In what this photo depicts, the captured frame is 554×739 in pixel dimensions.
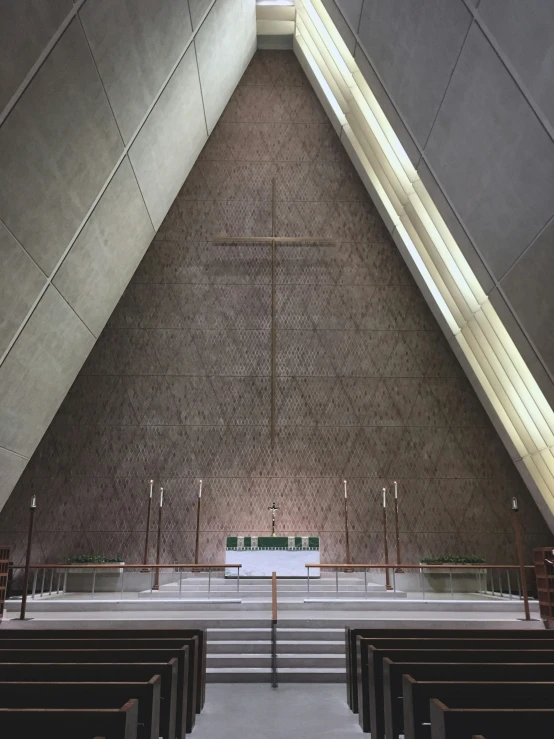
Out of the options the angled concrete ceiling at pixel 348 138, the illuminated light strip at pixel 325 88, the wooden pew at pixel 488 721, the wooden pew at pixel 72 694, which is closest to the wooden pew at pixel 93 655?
the wooden pew at pixel 72 694

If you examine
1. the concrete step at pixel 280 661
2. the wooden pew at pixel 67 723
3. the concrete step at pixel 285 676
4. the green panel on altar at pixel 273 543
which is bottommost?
the concrete step at pixel 285 676

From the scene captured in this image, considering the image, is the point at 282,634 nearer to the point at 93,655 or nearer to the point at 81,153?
the point at 93,655

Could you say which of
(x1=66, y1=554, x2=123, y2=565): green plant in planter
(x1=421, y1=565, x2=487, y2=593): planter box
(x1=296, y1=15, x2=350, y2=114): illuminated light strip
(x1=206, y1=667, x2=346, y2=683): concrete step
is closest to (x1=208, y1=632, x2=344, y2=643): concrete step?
(x1=206, y1=667, x2=346, y2=683): concrete step

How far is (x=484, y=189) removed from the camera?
670 centimetres

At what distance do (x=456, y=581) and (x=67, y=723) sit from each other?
29.5 ft

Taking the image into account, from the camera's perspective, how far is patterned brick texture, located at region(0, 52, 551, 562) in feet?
37.2

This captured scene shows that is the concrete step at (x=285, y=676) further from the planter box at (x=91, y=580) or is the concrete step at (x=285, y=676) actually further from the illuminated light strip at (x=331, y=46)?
the illuminated light strip at (x=331, y=46)

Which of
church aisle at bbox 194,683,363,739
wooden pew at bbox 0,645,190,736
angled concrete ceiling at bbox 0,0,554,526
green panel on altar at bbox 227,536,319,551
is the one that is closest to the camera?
wooden pew at bbox 0,645,190,736

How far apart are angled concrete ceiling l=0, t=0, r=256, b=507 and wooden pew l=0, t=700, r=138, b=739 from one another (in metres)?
5.26

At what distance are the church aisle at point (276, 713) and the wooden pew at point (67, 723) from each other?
2037mm

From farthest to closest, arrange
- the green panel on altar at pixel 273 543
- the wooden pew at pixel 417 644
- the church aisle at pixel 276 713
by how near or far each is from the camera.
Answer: the green panel on altar at pixel 273 543, the church aisle at pixel 276 713, the wooden pew at pixel 417 644

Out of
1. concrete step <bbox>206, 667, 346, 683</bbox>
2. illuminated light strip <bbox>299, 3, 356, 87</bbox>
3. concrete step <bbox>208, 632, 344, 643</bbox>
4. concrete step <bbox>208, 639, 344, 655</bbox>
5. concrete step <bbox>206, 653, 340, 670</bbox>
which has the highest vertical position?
illuminated light strip <bbox>299, 3, 356, 87</bbox>

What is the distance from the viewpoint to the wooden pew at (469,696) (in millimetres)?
2127

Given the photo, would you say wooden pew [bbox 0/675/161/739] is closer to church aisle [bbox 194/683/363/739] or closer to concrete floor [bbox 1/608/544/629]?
church aisle [bbox 194/683/363/739]
